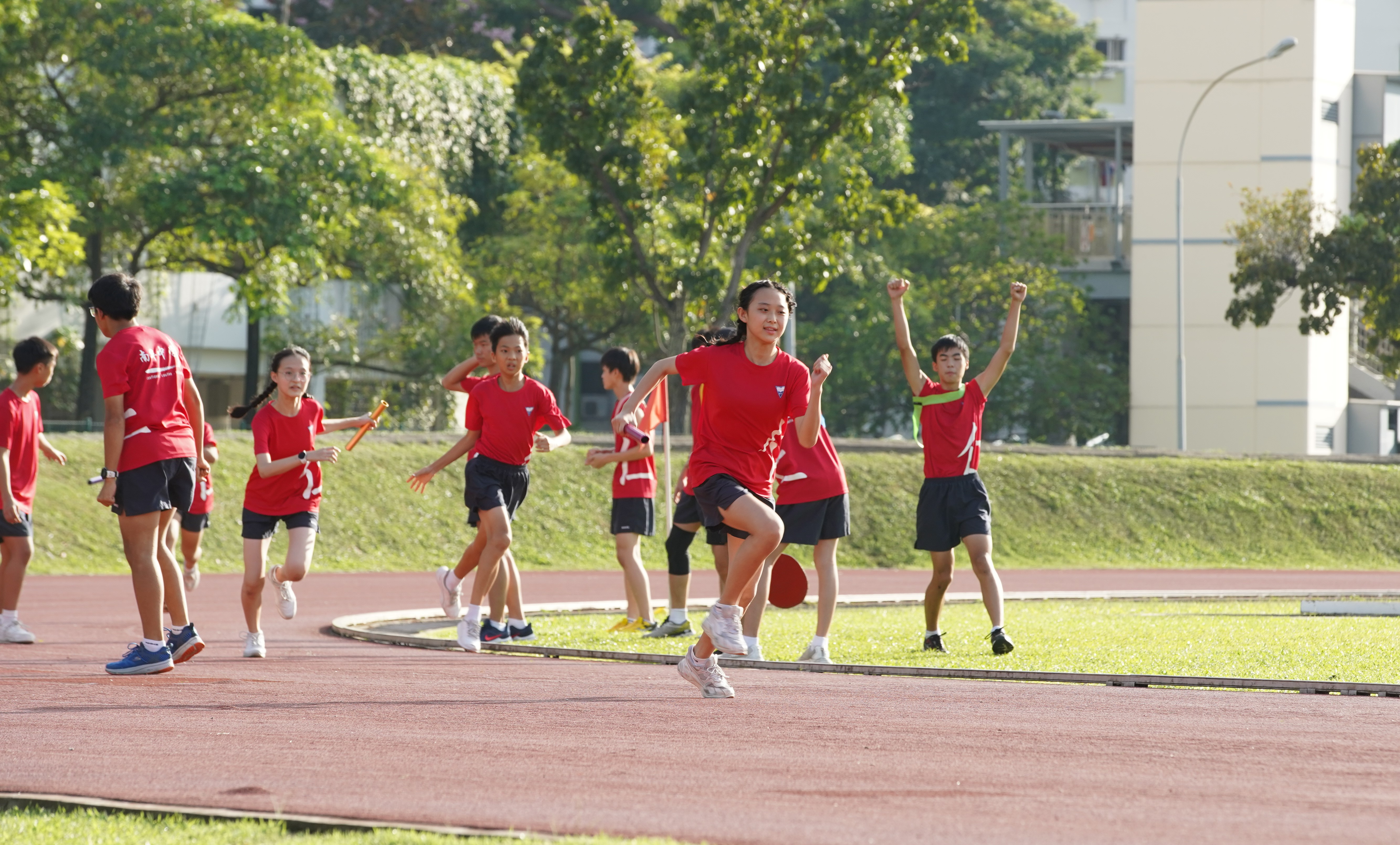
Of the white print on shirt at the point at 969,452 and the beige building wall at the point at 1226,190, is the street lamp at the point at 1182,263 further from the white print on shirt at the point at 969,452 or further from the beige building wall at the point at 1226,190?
the white print on shirt at the point at 969,452

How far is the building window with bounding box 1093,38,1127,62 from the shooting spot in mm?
82188

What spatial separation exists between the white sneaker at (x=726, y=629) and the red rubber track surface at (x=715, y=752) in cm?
27

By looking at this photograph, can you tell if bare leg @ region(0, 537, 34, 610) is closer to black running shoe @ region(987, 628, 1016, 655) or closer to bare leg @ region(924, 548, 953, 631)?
bare leg @ region(924, 548, 953, 631)

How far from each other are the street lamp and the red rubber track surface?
28694mm

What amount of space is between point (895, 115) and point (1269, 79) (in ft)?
28.4

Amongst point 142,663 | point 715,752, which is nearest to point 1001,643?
point 715,752

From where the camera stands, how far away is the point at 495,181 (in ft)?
135

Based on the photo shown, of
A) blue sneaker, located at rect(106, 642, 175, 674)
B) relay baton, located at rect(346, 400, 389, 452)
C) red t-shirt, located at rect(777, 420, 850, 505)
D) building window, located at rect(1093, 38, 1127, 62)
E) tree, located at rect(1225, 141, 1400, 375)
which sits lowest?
blue sneaker, located at rect(106, 642, 175, 674)

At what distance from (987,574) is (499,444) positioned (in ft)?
9.96

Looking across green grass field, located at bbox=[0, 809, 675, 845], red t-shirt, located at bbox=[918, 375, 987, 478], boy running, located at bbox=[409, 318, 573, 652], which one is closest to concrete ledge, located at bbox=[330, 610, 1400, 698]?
boy running, located at bbox=[409, 318, 573, 652]

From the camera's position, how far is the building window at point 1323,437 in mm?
41938

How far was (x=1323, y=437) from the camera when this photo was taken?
42.3 meters

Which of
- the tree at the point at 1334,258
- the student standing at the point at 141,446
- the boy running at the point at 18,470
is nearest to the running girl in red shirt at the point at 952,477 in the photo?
the student standing at the point at 141,446

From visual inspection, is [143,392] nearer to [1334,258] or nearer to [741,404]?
[741,404]
